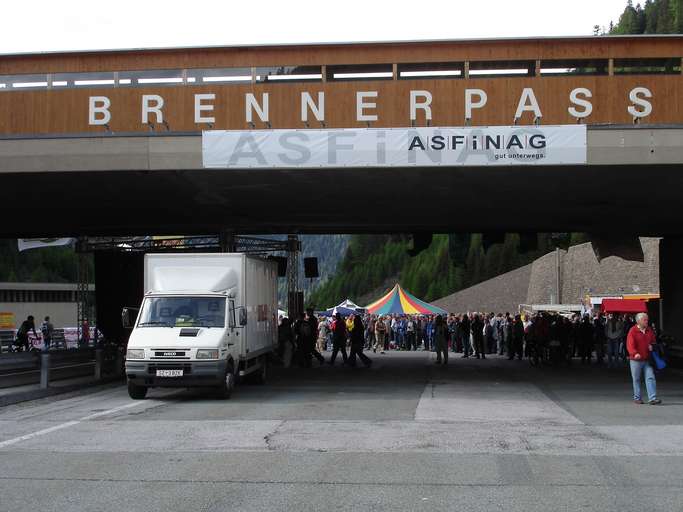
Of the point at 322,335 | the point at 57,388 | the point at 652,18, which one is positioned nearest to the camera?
the point at 57,388

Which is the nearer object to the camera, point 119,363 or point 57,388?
point 57,388

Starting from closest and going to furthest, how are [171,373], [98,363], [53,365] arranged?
[171,373], [98,363], [53,365]

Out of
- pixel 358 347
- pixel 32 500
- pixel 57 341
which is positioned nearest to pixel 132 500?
pixel 32 500

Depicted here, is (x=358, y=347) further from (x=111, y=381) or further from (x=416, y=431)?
(x=416, y=431)

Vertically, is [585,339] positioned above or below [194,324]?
below

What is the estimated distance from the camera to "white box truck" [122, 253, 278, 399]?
1554cm

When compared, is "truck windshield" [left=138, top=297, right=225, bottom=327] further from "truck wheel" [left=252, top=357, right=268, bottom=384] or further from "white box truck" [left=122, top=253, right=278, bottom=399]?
"truck wheel" [left=252, top=357, right=268, bottom=384]

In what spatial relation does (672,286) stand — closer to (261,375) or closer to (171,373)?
(261,375)

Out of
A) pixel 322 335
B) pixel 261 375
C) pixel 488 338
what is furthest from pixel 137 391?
pixel 322 335

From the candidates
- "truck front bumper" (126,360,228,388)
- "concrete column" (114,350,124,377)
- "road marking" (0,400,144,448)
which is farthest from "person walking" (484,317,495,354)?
"road marking" (0,400,144,448)

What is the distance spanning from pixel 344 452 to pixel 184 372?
623 centimetres

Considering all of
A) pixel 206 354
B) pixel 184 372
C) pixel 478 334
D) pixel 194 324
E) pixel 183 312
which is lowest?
pixel 478 334

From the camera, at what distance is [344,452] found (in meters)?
10.0

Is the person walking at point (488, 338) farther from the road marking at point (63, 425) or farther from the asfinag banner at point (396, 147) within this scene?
the road marking at point (63, 425)
